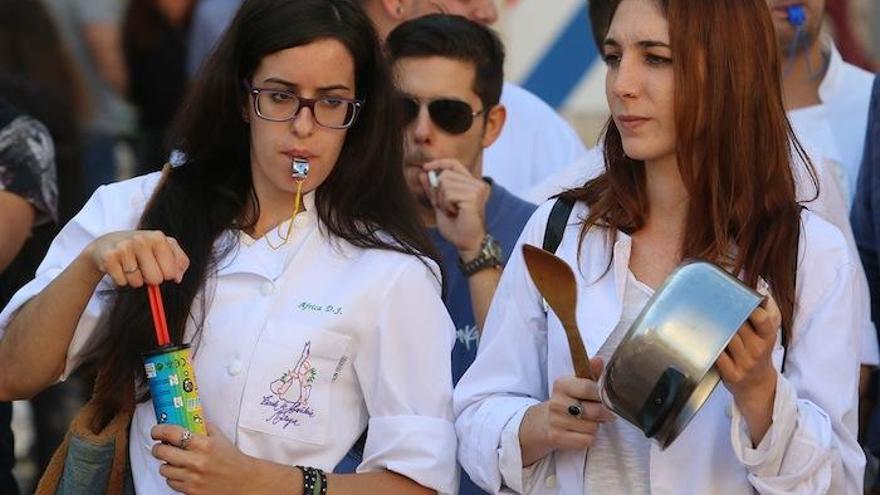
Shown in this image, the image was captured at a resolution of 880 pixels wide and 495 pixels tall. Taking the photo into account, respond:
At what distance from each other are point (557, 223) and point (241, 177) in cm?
68

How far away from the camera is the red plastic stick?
3.40 metres

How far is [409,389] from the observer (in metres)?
3.61

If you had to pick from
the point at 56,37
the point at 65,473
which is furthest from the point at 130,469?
the point at 56,37

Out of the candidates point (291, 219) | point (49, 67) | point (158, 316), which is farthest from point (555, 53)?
point (158, 316)

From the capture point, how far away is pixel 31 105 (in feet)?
18.3

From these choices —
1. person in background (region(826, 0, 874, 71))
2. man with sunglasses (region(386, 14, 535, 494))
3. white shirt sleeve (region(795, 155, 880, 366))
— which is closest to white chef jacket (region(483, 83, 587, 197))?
man with sunglasses (region(386, 14, 535, 494))

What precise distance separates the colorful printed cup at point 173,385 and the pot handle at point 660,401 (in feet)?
2.61

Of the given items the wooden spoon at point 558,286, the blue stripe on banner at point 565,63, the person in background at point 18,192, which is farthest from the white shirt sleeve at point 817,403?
the blue stripe on banner at point 565,63

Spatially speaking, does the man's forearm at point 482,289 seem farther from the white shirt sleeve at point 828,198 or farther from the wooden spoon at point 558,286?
the wooden spoon at point 558,286

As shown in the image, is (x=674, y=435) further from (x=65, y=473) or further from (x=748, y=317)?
(x=65, y=473)

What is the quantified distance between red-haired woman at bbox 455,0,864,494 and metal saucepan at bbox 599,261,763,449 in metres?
0.20

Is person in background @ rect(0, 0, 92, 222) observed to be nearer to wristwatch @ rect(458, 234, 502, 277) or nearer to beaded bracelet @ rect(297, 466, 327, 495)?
wristwatch @ rect(458, 234, 502, 277)

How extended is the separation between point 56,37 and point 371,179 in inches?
145

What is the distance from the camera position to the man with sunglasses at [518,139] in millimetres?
5668
